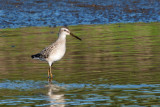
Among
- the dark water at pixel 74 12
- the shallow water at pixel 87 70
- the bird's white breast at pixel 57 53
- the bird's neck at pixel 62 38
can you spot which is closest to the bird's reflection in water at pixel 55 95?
the shallow water at pixel 87 70

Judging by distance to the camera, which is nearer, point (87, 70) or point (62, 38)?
point (87, 70)

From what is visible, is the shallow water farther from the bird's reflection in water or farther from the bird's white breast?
the bird's white breast

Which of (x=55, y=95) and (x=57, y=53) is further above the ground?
(x=57, y=53)

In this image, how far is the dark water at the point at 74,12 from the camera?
81.6 ft

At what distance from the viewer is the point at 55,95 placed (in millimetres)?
10484

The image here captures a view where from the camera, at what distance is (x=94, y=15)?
26578 millimetres

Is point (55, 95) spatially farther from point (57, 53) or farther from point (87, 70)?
point (87, 70)

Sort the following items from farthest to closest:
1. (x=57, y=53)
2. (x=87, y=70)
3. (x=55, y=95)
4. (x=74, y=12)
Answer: (x=74, y=12), (x=87, y=70), (x=57, y=53), (x=55, y=95)

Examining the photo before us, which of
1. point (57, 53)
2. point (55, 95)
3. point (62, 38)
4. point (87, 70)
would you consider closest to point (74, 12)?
point (62, 38)

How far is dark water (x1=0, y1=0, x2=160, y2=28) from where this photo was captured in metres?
24.9

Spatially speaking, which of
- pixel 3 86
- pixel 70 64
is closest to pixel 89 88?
pixel 3 86

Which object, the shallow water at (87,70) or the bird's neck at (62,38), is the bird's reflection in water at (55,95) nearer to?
the shallow water at (87,70)

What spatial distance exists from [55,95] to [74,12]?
56.7ft

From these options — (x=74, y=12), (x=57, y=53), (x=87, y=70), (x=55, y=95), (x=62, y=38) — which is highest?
(x=74, y=12)
